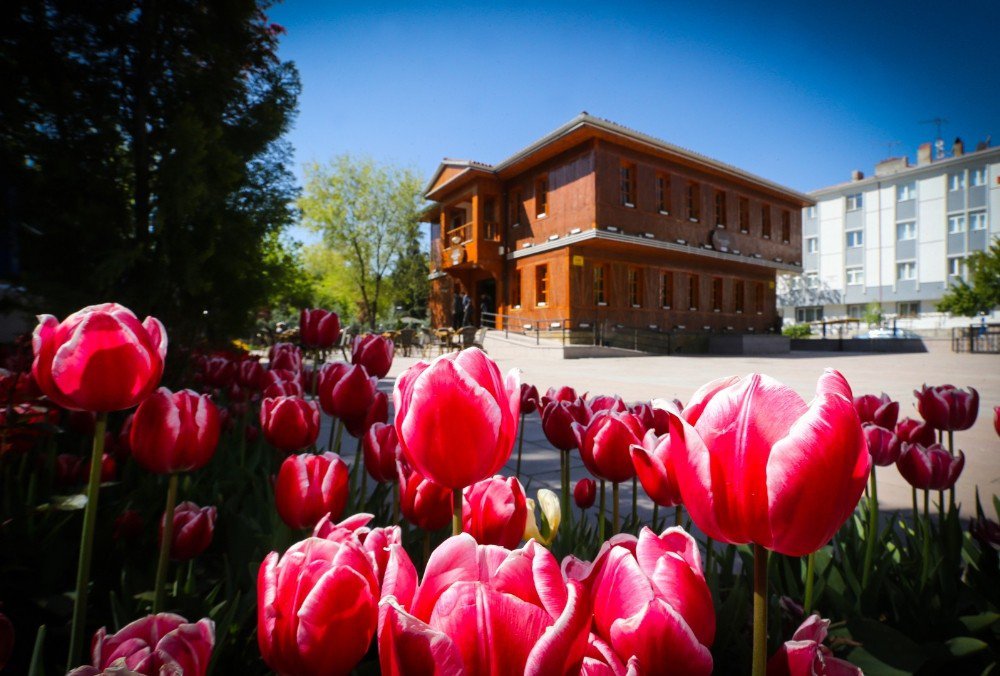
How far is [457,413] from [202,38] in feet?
14.9

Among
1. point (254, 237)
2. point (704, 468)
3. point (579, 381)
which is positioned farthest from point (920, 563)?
point (579, 381)

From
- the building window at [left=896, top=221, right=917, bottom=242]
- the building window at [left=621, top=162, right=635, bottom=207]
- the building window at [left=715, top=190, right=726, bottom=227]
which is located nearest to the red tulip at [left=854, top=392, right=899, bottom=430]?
the building window at [left=621, top=162, right=635, bottom=207]

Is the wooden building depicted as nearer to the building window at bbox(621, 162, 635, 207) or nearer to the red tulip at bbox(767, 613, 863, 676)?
the building window at bbox(621, 162, 635, 207)

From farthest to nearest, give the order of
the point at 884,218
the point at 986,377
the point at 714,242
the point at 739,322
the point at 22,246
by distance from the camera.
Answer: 1. the point at 884,218
2. the point at 739,322
3. the point at 714,242
4. the point at 986,377
5. the point at 22,246

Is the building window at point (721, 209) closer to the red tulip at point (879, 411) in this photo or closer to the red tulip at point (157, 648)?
the red tulip at point (879, 411)

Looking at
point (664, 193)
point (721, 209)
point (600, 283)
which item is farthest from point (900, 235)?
point (600, 283)

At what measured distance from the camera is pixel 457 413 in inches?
25.5

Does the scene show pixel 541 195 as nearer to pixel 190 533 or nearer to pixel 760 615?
pixel 190 533

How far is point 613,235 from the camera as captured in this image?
19.2 meters

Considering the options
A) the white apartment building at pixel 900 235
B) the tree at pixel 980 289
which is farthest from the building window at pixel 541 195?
the tree at pixel 980 289

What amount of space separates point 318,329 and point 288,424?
1.18 meters

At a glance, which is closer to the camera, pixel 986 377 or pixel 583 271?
pixel 986 377

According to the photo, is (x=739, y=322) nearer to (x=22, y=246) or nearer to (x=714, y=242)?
(x=714, y=242)

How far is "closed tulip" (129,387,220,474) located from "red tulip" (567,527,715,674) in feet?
3.07
